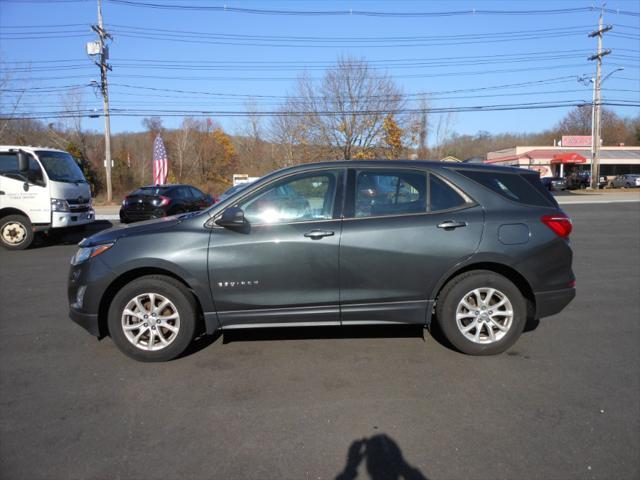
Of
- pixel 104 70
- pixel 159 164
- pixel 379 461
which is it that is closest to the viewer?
pixel 379 461

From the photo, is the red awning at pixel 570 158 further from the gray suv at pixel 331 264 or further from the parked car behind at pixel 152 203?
the gray suv at pixel 331 264

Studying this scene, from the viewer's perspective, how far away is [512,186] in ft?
14.4

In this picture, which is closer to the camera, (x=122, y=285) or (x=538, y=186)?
(x=122, y=285)

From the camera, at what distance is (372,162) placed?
14.3 feet

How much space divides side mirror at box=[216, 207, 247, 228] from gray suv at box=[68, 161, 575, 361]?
0.01 meters

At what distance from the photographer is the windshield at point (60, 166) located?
10891mm

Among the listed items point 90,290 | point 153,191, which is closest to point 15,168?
point 153,191

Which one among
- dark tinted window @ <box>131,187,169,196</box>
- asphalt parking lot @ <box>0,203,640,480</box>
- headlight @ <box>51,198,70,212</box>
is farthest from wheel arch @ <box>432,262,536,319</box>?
dark tinted window @ <box>131,187,169,196</box>

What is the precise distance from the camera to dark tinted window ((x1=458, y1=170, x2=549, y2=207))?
4.34 m

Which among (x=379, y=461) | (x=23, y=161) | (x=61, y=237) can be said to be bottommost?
(x=379, y=461)

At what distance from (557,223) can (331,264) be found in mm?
2129

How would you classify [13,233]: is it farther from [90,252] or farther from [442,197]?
[442,197]

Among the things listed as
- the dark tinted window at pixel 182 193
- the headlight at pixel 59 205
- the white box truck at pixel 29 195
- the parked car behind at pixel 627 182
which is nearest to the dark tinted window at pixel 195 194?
the dark tinted window at pixel 182 193

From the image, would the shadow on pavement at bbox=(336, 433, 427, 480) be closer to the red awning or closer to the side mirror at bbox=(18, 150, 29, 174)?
the side mirror at bbox=(18, 150, 29, 174)
